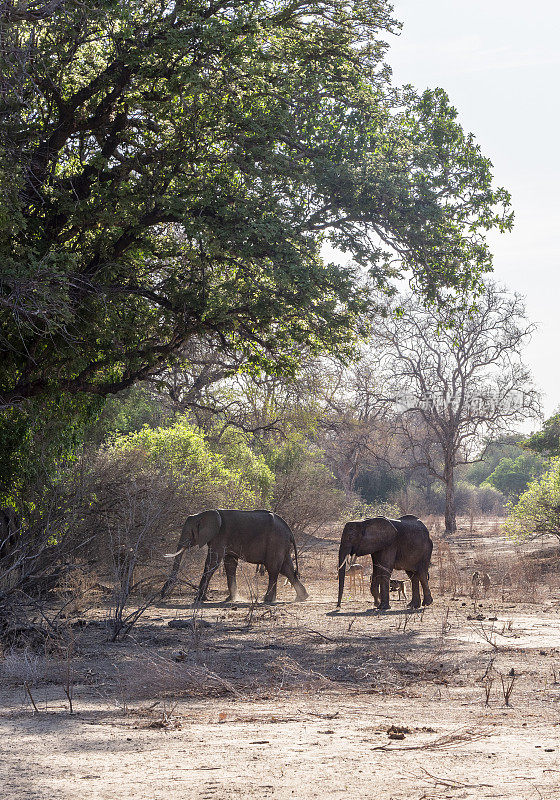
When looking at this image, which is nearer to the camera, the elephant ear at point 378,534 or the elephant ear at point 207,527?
the elephant ear at point 378,534

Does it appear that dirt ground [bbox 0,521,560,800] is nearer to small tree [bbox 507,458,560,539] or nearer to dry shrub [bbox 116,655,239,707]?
dry shrub [bbox 116,655,239,707]

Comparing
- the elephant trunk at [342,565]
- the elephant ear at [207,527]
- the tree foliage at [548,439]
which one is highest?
the tree foliage at [548,439]

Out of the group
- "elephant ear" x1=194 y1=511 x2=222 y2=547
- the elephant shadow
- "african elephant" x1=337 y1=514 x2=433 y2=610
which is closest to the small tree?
"african elephant" x1=337 y1=514 x2=433 y2=610

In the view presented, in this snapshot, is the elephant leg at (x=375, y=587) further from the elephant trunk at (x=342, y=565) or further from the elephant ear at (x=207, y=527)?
the elephant ear at (x=207, y=527)

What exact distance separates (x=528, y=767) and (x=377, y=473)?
52502mm

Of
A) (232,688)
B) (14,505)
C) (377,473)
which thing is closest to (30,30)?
(14,505)

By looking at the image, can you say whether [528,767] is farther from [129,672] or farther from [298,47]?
[298,47]

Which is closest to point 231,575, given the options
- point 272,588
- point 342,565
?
point 272,588

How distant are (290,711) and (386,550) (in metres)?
8.72

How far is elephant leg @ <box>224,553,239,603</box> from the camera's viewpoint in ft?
54.9

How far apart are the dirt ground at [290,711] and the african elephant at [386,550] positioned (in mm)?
1370

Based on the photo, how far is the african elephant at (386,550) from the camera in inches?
610

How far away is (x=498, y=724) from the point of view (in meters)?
6.45

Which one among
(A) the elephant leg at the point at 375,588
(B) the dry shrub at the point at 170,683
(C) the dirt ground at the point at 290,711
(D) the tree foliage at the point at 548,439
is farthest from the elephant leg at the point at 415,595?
(D) the tree foliage at the point at 548,439
